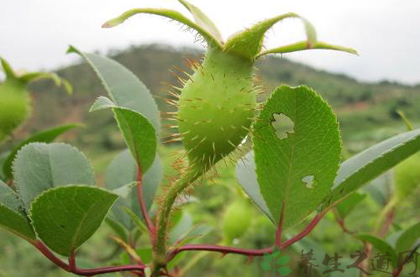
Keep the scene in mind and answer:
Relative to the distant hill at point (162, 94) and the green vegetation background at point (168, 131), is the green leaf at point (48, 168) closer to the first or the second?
the green vegetation background at point (168, 131)

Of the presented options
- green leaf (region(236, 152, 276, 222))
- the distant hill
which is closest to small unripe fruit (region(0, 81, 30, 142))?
green leaf (region(236, 152, 276, 222))

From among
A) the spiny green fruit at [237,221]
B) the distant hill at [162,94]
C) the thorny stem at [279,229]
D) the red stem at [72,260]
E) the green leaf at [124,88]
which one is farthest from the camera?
the distant hill at [162,94]

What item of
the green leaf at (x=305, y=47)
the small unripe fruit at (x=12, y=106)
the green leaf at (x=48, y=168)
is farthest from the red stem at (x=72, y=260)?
the small unripe fruit at (x=12, y=106)

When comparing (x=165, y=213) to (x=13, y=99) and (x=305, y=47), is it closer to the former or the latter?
(x=305, y=47)

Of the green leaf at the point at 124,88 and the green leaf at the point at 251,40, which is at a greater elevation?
the green leaf at the point at 251,40

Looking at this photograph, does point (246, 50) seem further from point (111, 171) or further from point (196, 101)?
point (111, 171)

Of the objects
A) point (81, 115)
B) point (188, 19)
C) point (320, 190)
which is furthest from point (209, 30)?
point (81, 115)
